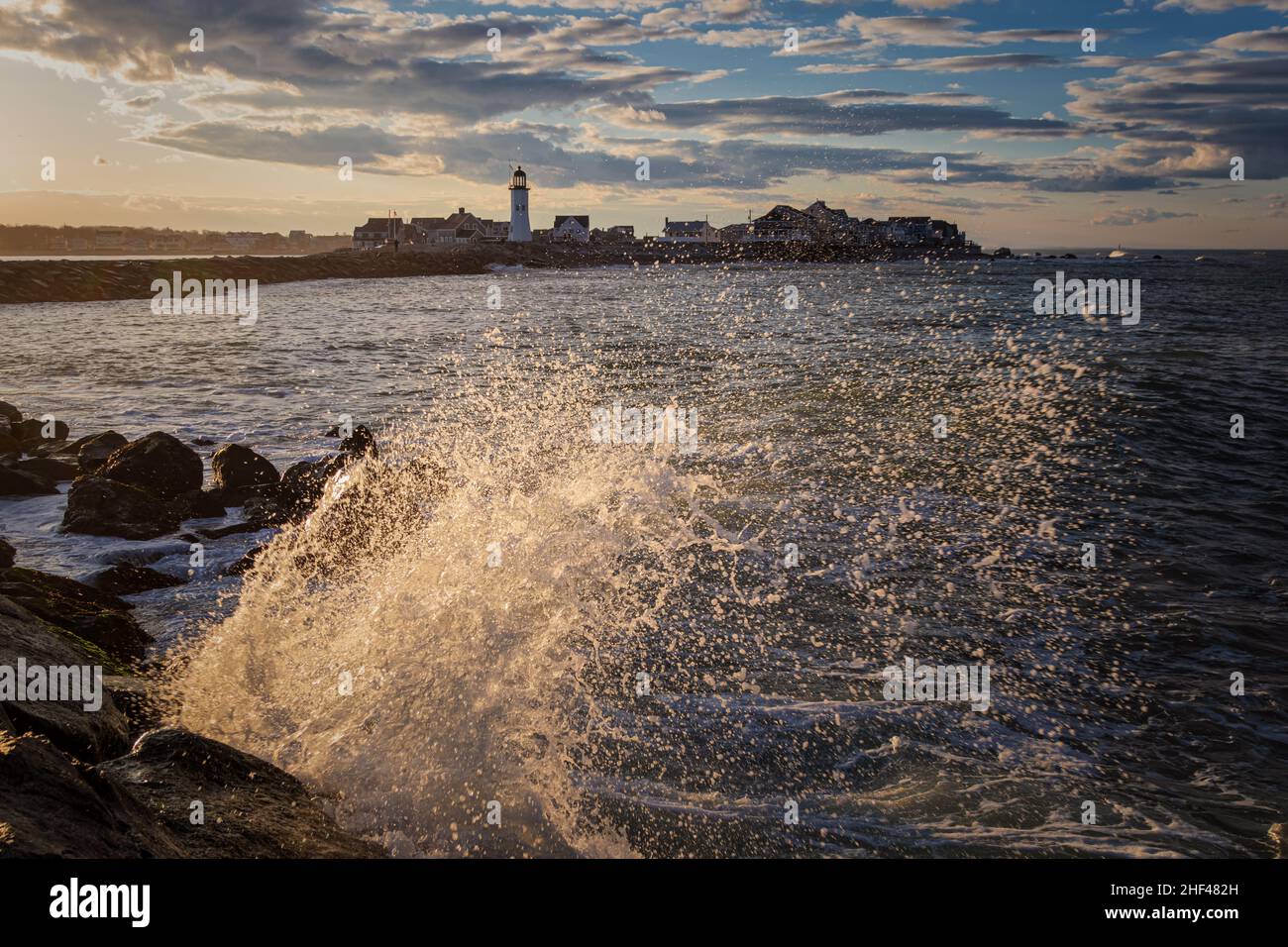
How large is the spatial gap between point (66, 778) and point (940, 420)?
18128 mm

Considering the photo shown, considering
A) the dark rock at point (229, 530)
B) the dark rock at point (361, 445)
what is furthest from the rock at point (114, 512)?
the dark rock at point (361, 445)

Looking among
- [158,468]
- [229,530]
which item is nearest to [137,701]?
[229,530]

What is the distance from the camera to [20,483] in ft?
46.7

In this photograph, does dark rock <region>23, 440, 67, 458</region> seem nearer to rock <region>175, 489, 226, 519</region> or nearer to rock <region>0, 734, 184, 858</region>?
rock <region>175, 489, 226, 519</region>

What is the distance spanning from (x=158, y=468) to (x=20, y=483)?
311 cm

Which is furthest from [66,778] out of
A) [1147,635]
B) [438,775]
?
[1147,635]

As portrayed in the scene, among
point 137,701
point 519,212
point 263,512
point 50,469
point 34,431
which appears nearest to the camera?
point 137,701

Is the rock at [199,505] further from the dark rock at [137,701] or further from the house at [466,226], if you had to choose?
the house at [466,226]

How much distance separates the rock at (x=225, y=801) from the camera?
431cm

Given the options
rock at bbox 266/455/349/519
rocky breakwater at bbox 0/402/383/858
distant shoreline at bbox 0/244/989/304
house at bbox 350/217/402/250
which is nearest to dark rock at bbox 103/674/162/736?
rocky breakwater at bbox 0/402/383/858

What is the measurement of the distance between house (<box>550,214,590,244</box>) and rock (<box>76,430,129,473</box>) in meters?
159

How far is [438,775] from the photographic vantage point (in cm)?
595

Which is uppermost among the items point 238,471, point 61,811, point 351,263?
point 351,263

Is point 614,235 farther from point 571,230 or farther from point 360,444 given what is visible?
point 360,444
